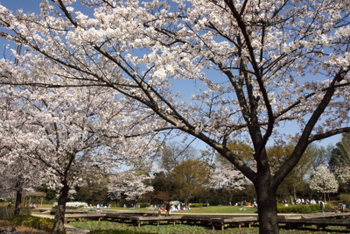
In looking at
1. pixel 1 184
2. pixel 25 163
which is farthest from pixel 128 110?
pixel 1 184

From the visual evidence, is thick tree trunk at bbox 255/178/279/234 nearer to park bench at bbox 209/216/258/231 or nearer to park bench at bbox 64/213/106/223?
park bench at bbox 209/216/258/231

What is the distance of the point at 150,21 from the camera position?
17.0 ft

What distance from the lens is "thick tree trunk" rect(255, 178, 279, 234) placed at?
4.41 meters

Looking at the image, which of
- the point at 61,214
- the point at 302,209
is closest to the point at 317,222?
the point at 302,209

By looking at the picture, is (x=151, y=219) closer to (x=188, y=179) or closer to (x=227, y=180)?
(x=188, y=179)

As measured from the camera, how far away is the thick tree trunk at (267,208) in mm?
4410

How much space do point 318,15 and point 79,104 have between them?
7.37 m

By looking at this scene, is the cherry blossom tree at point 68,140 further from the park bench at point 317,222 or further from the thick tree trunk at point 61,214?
the park bench at point 317,222

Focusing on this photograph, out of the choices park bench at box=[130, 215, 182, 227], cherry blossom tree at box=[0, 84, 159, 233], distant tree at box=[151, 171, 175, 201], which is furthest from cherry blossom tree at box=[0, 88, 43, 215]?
distant tree at box=[151, 171, 175, 201]

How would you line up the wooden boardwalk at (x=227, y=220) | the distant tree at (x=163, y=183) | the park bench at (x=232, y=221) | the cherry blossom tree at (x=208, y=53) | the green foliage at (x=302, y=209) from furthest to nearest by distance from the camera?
the distant tree at (x=163, y=183), the green foliage at (x=302, y=209), the park bench at (x=232, y=221), the wooden boardwalk at (x=227, y=220), the cherry blossom tree at (x=208, y=53)

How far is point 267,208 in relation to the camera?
449 cm

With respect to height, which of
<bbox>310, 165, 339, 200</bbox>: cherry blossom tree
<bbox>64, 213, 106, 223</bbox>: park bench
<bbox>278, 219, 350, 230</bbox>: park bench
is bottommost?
<bbox>64, 213, 106, 223</bbox>: park bench

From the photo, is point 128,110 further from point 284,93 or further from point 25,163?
point 25,163

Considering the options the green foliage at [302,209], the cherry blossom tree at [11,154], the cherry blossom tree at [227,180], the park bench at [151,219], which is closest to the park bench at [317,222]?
the park bench at [151,219]
